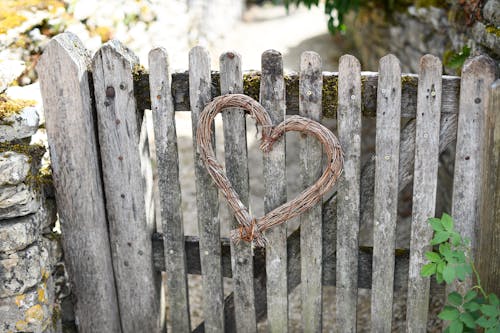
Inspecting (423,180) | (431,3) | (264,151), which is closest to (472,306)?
(423,180)

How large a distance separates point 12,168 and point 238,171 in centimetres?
98

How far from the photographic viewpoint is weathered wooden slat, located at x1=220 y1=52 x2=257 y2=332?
2.64 metres

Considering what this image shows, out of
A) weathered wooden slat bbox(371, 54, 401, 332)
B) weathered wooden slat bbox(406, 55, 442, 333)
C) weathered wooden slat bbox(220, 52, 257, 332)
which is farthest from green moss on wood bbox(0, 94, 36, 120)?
weathered wooden slat bbox(406, 55, 442, 333)

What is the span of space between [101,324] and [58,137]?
3.36ft

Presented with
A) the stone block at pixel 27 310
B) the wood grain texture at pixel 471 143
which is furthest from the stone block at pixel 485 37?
the stone block at pixel 27 310

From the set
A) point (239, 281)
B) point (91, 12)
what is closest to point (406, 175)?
point (239, 281)

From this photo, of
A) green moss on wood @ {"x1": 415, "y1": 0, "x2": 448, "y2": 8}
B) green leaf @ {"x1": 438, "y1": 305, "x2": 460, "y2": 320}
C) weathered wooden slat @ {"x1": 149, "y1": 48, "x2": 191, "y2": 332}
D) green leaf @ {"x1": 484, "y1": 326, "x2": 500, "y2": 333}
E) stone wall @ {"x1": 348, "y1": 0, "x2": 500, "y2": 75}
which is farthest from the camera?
green moss on wood @ {"x1": 415, "y1": 0, "x2": 448, "y2": 8}

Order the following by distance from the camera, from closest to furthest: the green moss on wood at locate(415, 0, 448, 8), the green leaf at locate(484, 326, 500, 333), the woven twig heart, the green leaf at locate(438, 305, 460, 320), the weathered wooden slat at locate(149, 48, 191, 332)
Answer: the green leaf at locate(484, 326, 500, 333), the green leaf at locate(438, 305, 460, 320), the woven twig heart, the weathered wooden slat at locate(149, 48, 191, 332), the green moss on wood at locate(415, 0, 448, 8)

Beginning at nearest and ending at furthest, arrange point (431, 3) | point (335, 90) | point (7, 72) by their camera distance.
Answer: point (335, 90) → point (7, 72) → point (431, 3)

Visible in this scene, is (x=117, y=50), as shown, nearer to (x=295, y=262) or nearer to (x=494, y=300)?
(x=295, y=262)

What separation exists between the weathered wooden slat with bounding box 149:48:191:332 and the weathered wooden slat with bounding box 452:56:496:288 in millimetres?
1256

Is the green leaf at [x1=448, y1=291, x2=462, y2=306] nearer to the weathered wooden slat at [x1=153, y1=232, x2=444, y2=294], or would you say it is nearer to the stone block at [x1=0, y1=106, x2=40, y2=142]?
the weathered wooden slat at [x1=153, y1=232, x2=444, y2=294]

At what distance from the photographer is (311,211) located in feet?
9.21

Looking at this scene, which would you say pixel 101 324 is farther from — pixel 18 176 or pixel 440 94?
pixel 440 94
